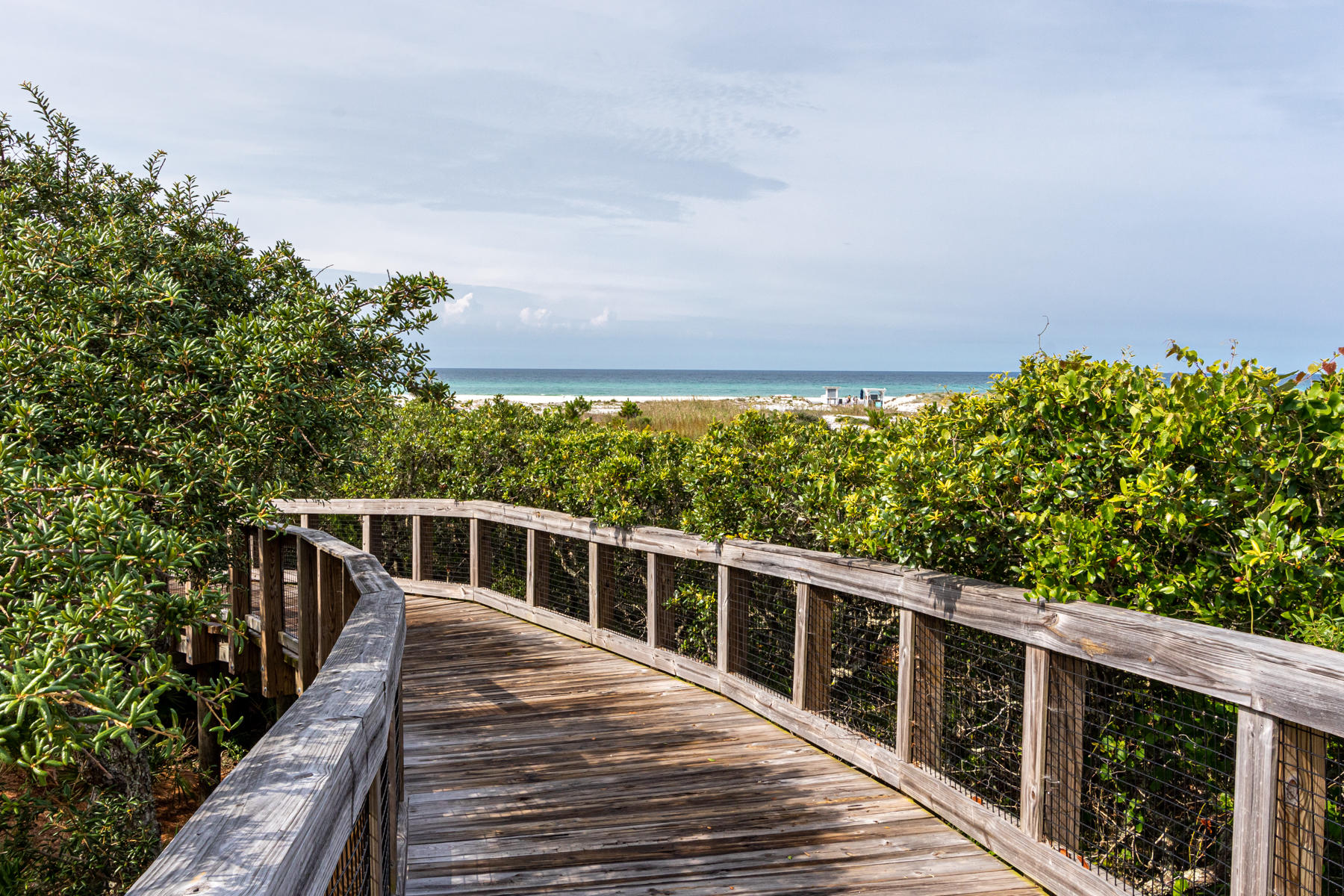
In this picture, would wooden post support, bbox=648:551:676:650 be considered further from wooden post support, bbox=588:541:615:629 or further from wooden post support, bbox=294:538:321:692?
wooden post support, bbox=294:538:321:692

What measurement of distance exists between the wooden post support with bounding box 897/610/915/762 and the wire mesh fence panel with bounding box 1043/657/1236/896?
771mm

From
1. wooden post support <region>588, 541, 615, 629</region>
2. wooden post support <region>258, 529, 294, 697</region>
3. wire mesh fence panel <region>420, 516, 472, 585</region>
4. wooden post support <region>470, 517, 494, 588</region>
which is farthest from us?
wire mesh fence panel <region>420, 516, 472, 585</region>

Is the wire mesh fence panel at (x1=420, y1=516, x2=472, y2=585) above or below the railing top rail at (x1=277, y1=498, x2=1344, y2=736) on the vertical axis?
below

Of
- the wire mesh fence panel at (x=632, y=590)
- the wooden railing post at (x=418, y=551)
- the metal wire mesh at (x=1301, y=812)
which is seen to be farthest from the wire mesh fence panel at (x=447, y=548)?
the metal wire mesh at (x=1301, y=812)

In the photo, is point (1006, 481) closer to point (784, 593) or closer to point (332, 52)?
point (784, 593)

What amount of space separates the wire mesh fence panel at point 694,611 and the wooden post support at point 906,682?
2.08 metres

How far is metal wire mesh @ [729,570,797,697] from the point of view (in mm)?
5582

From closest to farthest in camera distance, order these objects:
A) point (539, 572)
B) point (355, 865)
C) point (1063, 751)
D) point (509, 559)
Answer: point (355, 865) < point (1063, 751) < point (539, 572) < point (509, 559)

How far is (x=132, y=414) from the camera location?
3602 millimetres

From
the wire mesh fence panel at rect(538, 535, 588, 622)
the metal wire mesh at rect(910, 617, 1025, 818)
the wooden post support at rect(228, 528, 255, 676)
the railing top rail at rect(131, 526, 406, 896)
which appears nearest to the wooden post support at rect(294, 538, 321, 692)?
A: the wooden post support at rect(228, 528, 255, 676)

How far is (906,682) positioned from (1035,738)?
0.85 meters

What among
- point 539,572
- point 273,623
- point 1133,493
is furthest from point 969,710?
point 273,623

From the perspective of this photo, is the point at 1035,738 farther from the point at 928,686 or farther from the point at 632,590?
the point at 632,590

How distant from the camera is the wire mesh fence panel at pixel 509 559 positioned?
29.3 feet
